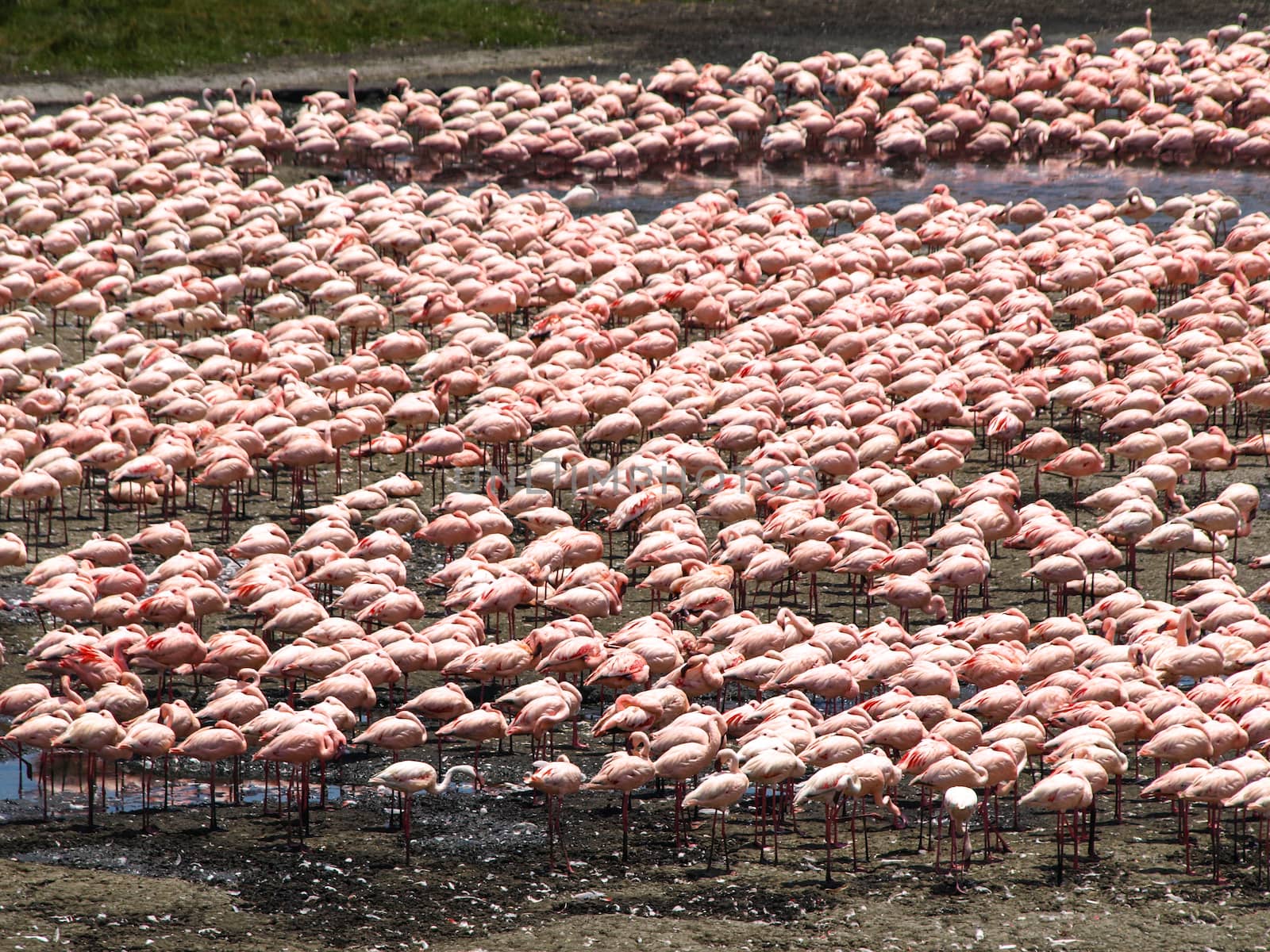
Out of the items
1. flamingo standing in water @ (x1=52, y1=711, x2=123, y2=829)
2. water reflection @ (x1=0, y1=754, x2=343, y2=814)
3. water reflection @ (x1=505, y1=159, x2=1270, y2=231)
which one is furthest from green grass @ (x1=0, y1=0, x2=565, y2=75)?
flamingo standing in water @ (x1=52, y1=711, x2=123, y2=829)

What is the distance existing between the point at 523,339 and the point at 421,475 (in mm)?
2479

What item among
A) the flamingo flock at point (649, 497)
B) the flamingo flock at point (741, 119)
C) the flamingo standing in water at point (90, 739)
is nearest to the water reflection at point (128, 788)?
the flamingo flock at point (649, 497)

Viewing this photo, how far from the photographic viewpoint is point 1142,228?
893 inches

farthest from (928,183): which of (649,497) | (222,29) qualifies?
(222,29)

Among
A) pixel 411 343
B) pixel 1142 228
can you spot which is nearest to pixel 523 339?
pixel 411 343

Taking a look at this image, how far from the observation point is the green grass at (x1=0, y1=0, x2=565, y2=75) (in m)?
35.3

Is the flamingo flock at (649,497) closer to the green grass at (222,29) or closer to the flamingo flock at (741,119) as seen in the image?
the flamingo flock at (741,119)

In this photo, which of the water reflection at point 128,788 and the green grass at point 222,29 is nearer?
the water reflection at point 128,788

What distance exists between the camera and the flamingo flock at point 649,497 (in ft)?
38.1

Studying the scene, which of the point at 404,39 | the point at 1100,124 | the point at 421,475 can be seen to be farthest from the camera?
the point at 404,39

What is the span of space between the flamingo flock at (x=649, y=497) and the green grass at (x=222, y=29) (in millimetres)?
10235

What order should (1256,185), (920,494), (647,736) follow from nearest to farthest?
1. (647,736)
2. (920,494)
3. (1256,185)

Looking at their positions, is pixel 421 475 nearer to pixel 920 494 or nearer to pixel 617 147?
pixel 920 494

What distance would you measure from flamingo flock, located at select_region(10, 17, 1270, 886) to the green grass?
1024 cm
